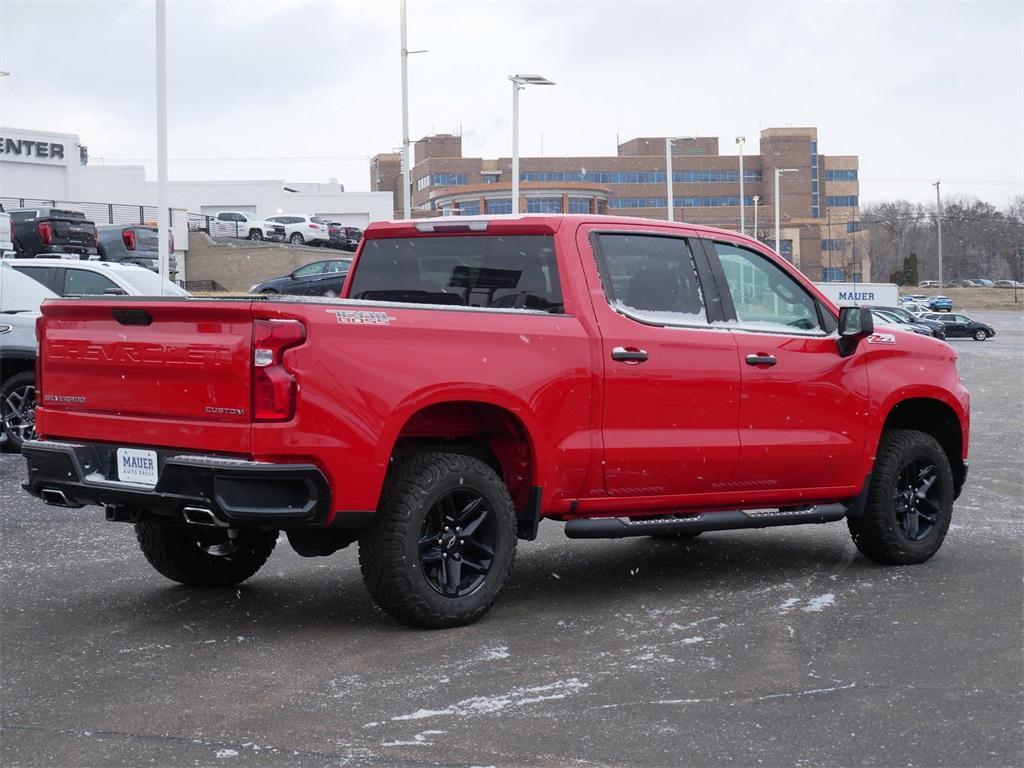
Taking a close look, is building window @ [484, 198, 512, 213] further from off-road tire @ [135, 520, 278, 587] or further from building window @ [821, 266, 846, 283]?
off-road tire @ [135, 520, 278, 587]

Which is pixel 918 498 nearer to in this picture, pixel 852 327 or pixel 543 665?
pixel 852 327

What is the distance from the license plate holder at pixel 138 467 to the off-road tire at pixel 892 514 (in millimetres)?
4153

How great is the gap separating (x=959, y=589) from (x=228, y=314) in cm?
418

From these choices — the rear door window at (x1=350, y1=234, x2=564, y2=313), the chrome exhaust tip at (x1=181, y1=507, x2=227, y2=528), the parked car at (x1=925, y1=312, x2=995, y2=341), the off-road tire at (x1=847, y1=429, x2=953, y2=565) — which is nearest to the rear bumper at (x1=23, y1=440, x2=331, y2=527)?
the chrome exhaust tip at (x1=181, y1=507, x2=227, y2=528)

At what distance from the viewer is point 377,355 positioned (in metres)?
6.23

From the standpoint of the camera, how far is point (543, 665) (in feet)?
19.4

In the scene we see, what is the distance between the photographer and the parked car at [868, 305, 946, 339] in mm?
56600

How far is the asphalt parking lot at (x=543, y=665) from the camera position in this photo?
15.8 feet

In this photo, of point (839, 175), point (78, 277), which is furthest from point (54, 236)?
point (839, 175)

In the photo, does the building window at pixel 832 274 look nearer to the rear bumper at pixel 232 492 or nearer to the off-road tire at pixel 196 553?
the off-road tire at pixel 196 553

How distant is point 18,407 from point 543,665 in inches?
347

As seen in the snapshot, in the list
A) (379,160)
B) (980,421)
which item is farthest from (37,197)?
(379,160)

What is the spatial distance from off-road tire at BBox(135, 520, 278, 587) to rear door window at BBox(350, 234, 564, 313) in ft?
4.81

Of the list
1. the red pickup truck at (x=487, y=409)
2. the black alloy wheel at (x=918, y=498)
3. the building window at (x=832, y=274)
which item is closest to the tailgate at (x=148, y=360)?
the red pickup truck at (x=487, y=409)
